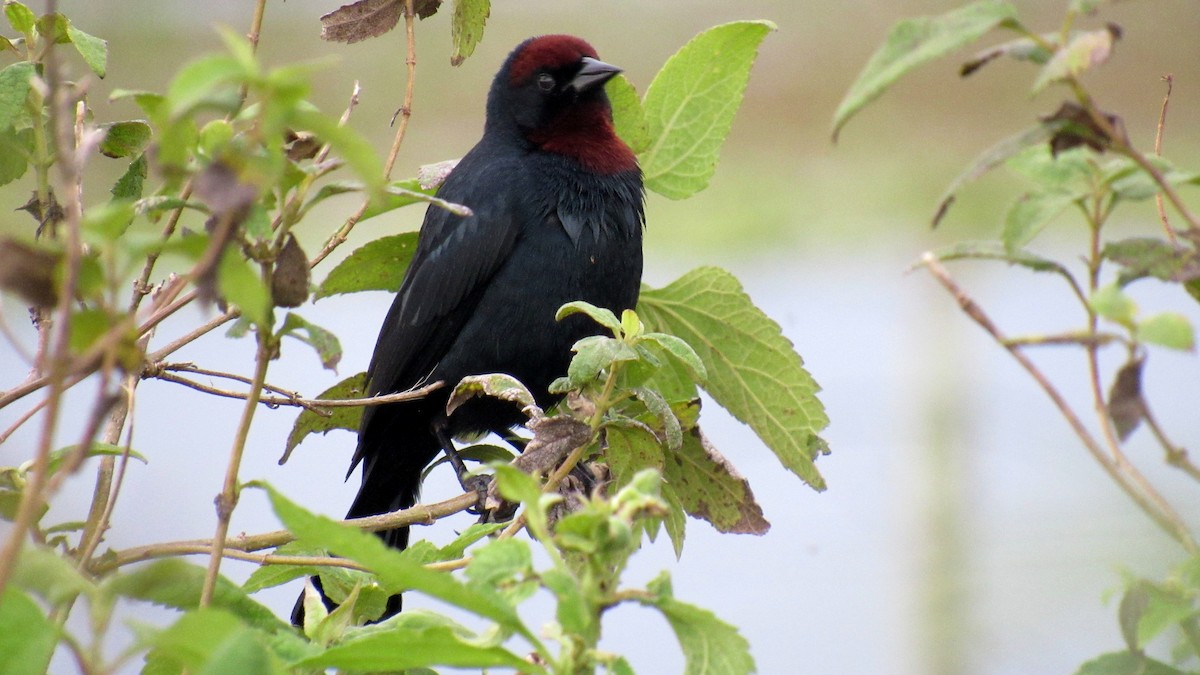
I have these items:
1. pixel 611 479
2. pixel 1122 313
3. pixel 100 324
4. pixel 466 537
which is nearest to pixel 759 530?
pixel 611 479

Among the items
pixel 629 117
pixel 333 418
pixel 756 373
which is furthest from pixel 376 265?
pixel 756 373

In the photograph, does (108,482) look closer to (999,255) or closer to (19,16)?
(19,16)

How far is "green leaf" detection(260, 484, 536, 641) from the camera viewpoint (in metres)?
0.56

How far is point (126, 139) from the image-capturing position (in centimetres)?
104

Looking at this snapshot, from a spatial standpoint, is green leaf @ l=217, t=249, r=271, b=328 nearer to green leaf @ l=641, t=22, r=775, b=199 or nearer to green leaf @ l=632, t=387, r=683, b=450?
green leaf @ l=632, t=387, r=683, b=450

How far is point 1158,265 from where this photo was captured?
1.96ft

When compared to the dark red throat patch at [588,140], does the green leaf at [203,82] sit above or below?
below

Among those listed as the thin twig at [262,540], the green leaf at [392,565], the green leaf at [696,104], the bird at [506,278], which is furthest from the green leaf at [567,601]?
the bird at [506,278]

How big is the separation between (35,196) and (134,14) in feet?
20.5

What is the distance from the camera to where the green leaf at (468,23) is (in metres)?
1.23

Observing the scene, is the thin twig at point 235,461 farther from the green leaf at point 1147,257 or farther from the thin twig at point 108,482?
the green leaf at point 1147,257

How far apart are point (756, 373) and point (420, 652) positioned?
0.69m

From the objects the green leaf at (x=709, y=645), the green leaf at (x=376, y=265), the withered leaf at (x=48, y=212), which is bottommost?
the green leaf at (x=709, y=645)

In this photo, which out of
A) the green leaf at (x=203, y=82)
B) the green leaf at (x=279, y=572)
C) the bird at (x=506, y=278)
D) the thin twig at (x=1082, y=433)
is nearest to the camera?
the green leaf at (x=203, y=82)
